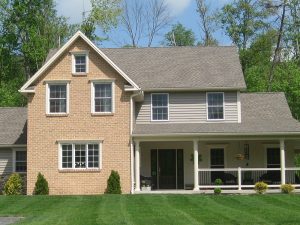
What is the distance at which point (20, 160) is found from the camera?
33781 mm

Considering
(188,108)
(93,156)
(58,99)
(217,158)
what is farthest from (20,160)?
(217,158)

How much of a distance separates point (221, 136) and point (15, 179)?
10585mm

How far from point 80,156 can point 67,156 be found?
2.16 ft

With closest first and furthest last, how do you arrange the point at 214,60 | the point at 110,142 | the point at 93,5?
the point at 110,142 < the point at 214,60 < the point at 93,5

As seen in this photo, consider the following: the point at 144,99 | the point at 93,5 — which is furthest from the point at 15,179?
the point at 93,5

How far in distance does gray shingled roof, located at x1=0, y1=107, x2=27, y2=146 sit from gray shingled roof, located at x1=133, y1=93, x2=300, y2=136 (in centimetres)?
659

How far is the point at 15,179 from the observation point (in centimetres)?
3148

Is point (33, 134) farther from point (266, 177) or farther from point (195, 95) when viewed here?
point (266, 177)

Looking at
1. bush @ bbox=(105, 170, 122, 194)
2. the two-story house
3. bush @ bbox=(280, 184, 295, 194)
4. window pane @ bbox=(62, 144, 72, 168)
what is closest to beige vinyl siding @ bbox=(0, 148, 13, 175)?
the two-story house

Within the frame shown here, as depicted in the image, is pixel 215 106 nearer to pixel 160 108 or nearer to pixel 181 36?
pixel 160 108

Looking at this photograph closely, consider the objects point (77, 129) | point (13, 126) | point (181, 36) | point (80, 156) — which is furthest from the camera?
point (181, 36)

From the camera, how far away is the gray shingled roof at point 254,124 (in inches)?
1223

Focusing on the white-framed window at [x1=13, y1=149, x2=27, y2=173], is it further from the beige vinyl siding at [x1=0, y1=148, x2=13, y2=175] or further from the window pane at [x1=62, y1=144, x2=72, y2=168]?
the window pane at [x1=62, y1=144, x2=72, y2=168]

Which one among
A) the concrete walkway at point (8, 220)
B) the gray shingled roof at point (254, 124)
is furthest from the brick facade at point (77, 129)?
the concrete walkway at point (8, 220)
